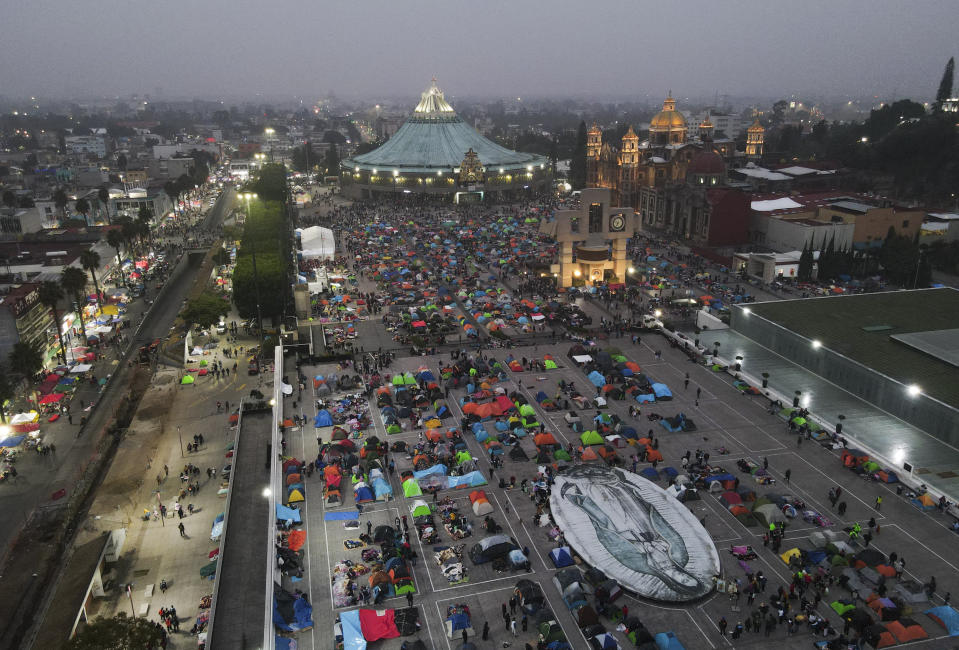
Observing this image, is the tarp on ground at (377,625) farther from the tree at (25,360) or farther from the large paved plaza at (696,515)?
the tree at (25,360)

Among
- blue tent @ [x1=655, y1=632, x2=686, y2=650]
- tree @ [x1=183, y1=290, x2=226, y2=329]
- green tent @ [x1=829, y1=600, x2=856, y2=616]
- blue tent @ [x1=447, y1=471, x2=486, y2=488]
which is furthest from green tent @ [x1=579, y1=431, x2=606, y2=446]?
tree @ [x1=183, y1=290, x2=226, y2=329]

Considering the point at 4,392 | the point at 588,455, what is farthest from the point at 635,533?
the point at 4,392

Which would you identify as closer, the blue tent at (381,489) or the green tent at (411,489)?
the blue tent at (381,489)

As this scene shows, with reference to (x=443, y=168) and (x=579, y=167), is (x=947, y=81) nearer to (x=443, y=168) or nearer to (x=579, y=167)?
(x=579, y=167)

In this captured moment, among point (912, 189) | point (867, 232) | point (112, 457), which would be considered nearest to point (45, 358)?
point (112, 457)

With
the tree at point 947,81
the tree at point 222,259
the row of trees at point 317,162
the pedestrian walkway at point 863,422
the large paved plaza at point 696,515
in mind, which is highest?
the tree at point 947,81

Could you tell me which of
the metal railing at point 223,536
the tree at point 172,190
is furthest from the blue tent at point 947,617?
the tree at point 172,190

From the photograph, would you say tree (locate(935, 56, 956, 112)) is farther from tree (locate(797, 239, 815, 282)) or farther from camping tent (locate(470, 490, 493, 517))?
camping tent (locate(470, 490, 493, 517))

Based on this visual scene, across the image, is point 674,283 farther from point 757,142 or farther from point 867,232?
point 757,142
